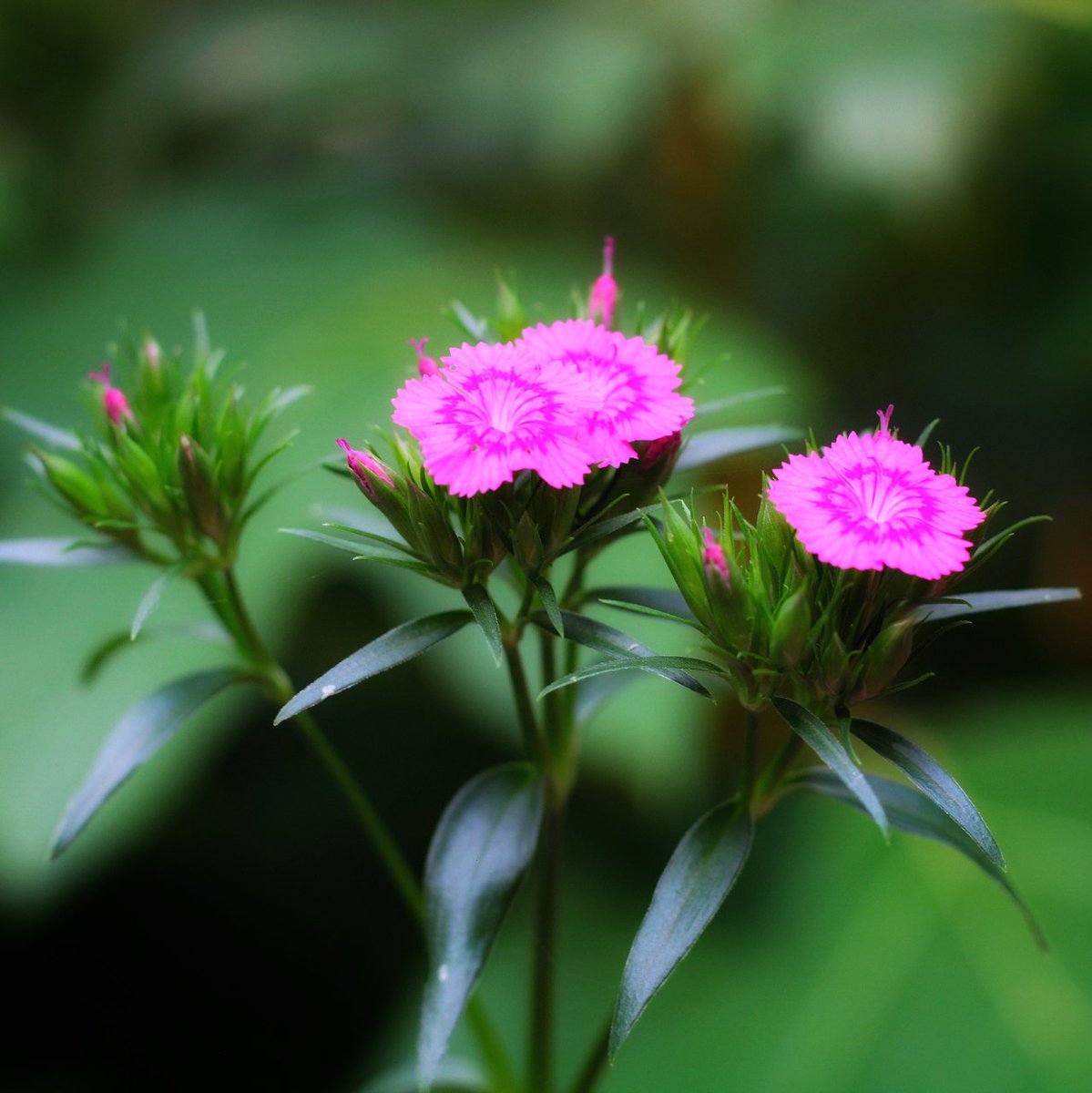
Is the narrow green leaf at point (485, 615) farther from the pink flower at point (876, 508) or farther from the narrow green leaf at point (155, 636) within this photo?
the narrow green leaf at point (155, 636)

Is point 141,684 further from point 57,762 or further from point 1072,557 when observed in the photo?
point 1072,557

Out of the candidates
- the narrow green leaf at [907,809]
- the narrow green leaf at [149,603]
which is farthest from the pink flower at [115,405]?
the narrow green leaf at [907,809]

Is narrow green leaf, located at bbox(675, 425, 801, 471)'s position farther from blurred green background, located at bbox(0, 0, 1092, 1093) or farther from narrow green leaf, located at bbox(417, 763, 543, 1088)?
blurred green background, located at bbox(0, 0, 1092, 1093)

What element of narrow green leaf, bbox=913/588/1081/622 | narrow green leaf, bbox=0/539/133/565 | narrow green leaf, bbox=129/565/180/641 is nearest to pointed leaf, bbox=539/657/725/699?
narrow green leaf, bbox=913/588/1081/622

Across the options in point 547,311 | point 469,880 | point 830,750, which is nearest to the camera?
point 830,750

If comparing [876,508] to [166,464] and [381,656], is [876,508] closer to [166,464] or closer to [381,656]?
[381,656]

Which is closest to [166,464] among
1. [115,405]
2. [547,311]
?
[115,405]

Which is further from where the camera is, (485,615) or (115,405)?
(115,405)
